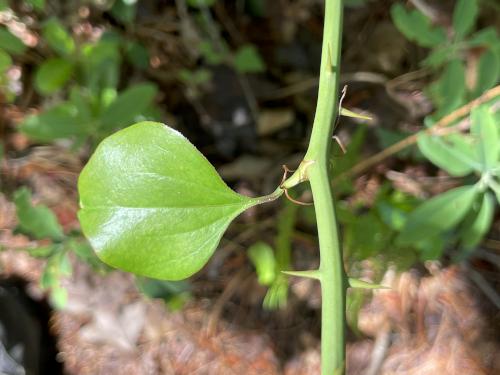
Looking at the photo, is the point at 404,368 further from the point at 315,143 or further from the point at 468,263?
the point at 315,143

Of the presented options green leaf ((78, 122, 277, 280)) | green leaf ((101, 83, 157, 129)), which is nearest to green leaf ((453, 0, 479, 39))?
green leaf ((101, 83, 157, 129))

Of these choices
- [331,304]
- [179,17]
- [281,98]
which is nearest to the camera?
[331,304]

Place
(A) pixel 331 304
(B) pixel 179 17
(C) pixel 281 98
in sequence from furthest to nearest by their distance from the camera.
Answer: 1. (C) pixel 281 98
2. (B) pixel 179 17
3. (A) pixel 331 304

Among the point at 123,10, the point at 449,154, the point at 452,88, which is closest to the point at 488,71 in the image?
the point at 452,88

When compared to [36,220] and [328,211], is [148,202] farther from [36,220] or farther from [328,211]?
[36,220]

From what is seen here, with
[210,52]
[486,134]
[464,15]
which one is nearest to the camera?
[486,134]

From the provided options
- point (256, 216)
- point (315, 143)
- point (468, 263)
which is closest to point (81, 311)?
point (256, 216)

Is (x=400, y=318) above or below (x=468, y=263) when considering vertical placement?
below
